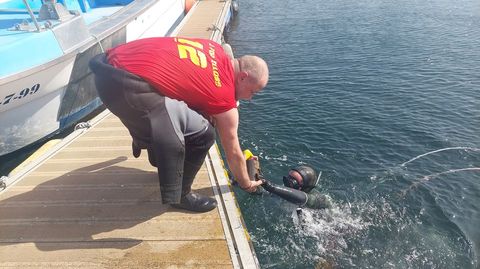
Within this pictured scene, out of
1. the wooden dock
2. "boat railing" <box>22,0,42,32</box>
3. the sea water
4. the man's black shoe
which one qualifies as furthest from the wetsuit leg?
"boat railing" <box>22,0,42,32</box>

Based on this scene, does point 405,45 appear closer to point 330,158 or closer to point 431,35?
point 431,35

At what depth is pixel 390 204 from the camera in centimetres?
766

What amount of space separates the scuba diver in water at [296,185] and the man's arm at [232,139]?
92 centimetres

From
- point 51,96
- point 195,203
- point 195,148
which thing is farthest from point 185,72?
point 51,96

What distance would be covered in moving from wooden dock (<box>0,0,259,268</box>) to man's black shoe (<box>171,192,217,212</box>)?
0.27ft

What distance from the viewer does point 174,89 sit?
3.61 metres

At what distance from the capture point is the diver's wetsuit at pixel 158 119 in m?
3.64

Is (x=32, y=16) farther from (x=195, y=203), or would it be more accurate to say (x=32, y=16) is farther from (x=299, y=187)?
(x=299, y=187)

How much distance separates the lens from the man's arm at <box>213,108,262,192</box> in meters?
3.69

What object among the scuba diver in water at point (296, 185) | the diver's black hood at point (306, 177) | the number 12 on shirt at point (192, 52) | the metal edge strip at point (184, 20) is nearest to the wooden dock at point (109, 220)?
the scuba diver in water at point (296, 185)

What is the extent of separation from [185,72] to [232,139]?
32.3 inches

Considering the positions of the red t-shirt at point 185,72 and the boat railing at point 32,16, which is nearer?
the red t-shirt at point 185,72

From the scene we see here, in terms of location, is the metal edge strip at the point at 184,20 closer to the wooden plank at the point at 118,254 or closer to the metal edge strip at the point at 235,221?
the metal edge strip at the point at 235,221

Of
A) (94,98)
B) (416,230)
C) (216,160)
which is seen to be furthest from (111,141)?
(416,230)
